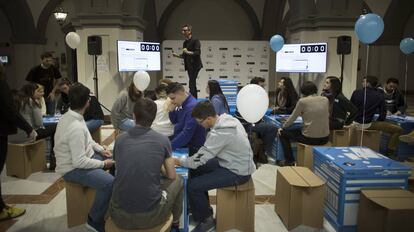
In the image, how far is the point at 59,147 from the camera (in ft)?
8.93

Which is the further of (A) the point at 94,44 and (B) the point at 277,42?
(A) the point at 94,44

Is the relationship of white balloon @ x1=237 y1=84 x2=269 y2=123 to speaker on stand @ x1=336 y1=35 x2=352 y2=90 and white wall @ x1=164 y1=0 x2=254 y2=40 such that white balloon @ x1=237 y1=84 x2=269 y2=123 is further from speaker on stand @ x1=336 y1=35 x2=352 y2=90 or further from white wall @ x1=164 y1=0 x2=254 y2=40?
white wall @ x1=164 y1=0 x2=254 y2=40

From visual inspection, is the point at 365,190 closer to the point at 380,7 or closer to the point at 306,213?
the point at 306,213

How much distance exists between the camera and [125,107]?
4867 millimetres

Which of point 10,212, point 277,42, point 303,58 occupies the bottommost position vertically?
point 10,212

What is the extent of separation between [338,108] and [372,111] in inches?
22.5

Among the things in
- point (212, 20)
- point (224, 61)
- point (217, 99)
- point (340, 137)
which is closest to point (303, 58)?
point (340, 137)

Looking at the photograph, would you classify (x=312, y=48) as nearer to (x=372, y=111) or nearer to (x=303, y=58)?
(x=303, y=58)

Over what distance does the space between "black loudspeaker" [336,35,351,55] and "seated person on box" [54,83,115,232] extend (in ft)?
18.4

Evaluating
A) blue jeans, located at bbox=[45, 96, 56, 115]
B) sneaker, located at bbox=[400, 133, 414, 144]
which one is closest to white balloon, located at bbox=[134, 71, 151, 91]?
blue jeans, located at bbox=[45, 96, 56, 115]

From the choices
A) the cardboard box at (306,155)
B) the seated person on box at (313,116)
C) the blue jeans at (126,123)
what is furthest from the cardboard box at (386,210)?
the blue jeans at (126,123)

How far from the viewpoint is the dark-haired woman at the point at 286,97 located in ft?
18.5

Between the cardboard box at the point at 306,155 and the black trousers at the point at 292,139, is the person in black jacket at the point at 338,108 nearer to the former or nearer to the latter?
the black trousers at the point at 292,139

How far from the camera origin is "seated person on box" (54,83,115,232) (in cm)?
267
